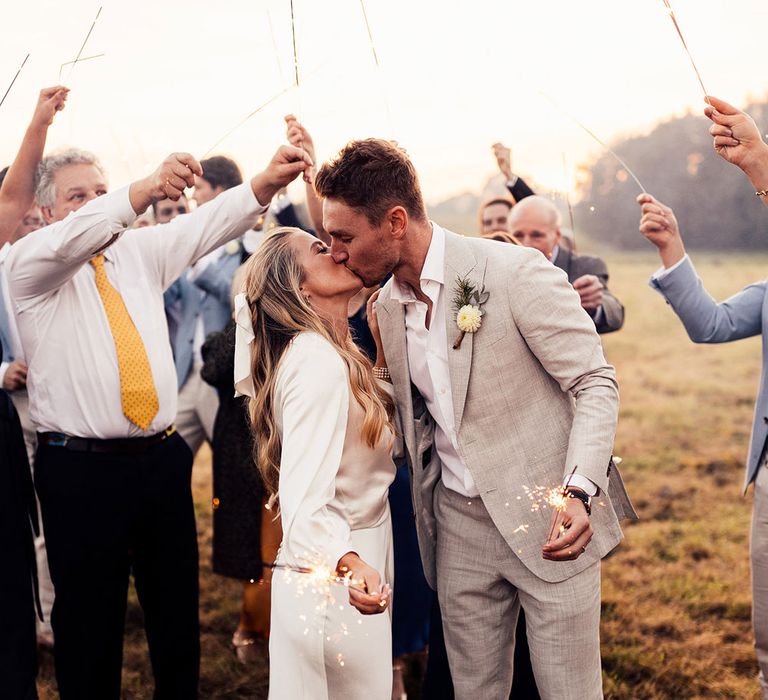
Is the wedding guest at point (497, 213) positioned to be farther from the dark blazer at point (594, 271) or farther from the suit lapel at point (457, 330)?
the suit lapel at point (457, 330)

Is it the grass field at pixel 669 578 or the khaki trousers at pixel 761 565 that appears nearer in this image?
the khaki trousers at pixel 761 565

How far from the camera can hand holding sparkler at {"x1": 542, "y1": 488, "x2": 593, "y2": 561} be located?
7.72 ft

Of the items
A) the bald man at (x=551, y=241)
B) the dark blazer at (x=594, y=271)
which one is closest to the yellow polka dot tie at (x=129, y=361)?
the bald man at (x=551, y=241)

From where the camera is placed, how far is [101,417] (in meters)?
3.32

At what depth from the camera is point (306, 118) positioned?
3.38 meters

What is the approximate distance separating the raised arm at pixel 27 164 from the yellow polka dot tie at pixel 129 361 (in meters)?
0.34

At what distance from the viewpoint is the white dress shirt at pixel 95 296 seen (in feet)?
10.3

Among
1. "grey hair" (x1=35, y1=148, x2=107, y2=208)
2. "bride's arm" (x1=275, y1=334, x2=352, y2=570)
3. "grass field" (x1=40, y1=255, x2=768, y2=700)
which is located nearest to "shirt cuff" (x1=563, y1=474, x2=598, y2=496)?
"bride's arm" (x1=275, y1=334, x2=352, y2=570)

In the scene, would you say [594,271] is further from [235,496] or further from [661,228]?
[235,496]

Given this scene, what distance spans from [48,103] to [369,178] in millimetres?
1312

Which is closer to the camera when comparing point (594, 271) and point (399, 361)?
point (399, 361)

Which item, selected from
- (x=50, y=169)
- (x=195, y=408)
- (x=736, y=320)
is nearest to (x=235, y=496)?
(x=195, y=408)

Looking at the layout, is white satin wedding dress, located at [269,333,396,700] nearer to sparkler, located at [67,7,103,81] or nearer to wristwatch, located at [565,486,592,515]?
wristwatch, located at [565,486,592,515]

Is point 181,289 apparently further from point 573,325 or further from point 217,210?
point 573,325
